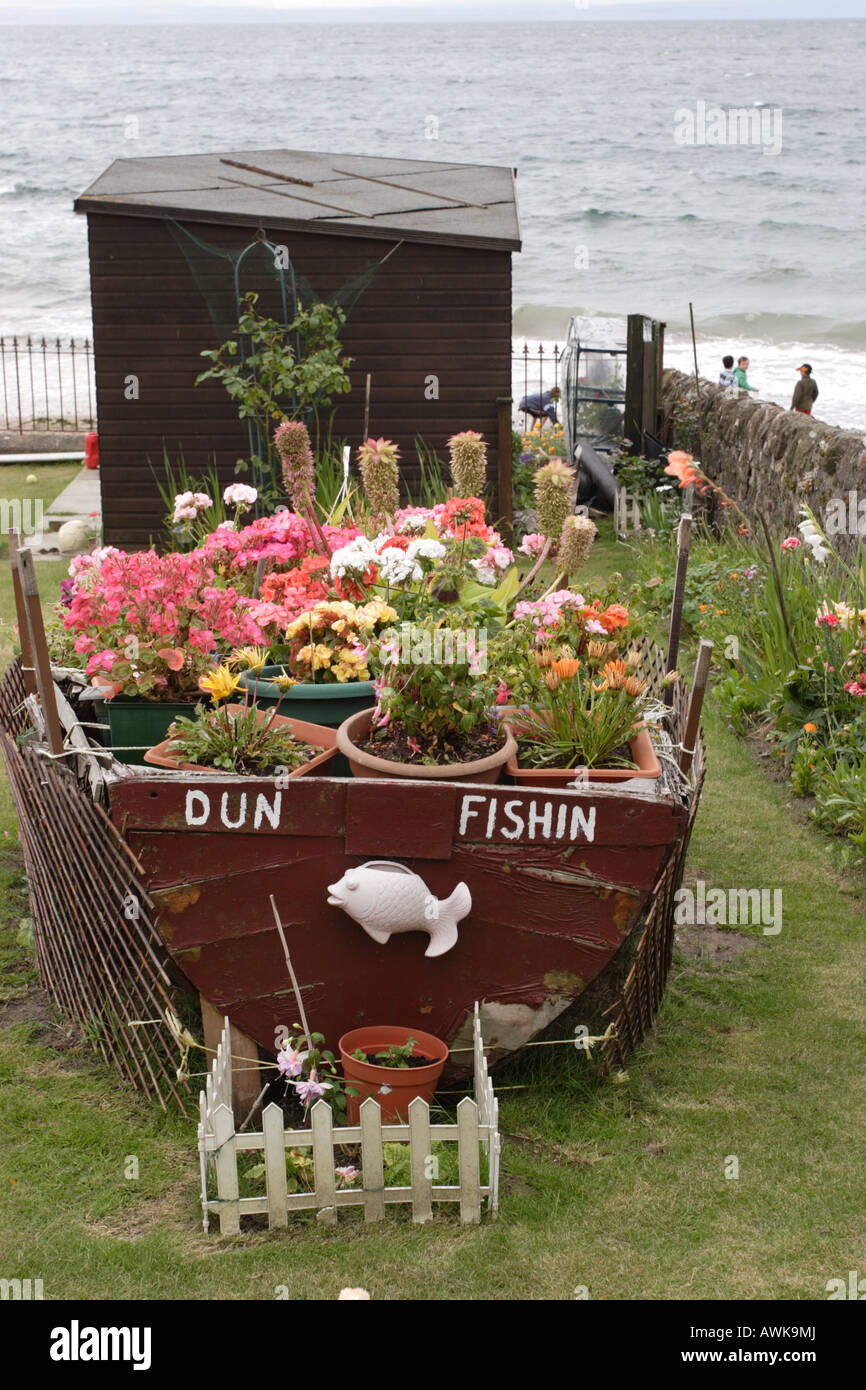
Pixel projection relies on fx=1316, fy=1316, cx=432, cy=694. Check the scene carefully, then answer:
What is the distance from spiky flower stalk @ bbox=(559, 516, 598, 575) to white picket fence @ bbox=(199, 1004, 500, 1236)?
1858 mm

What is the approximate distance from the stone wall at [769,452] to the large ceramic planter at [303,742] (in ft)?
13.8

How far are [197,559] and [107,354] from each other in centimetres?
631

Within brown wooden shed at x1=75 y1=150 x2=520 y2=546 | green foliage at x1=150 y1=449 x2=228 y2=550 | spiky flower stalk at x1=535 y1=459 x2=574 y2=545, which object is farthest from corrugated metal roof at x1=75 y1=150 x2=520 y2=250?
spiky flower stalk at x1=535 y1=459 x2=574 y2=545

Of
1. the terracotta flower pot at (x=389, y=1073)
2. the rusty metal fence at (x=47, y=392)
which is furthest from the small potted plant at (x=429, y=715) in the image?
the rusty metal fence at (x=47, y=392)

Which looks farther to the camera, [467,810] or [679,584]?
[679,584]

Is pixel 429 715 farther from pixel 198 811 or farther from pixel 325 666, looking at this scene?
pixel 198 811

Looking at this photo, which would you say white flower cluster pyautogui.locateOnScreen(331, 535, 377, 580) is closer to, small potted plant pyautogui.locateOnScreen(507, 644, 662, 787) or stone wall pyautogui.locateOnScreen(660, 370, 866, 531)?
small potted plant pyautogui.locateOnScreen(507, 644, 662, 787)

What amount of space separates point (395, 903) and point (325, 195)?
28.9ft

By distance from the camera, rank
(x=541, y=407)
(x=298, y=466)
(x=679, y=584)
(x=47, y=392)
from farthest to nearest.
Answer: (x=47, y=392) → (x=541, y=407) → (x=298, y=466) → (x=679, y=584)

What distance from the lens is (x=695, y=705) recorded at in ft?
12.8

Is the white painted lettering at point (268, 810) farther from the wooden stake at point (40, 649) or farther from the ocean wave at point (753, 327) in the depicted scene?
the ocean wave at point (753, 327)

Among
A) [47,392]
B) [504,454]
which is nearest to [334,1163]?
[504,454]

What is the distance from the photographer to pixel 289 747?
4039mm

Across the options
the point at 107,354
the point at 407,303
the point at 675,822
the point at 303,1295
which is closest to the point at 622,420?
the point at 407,303
